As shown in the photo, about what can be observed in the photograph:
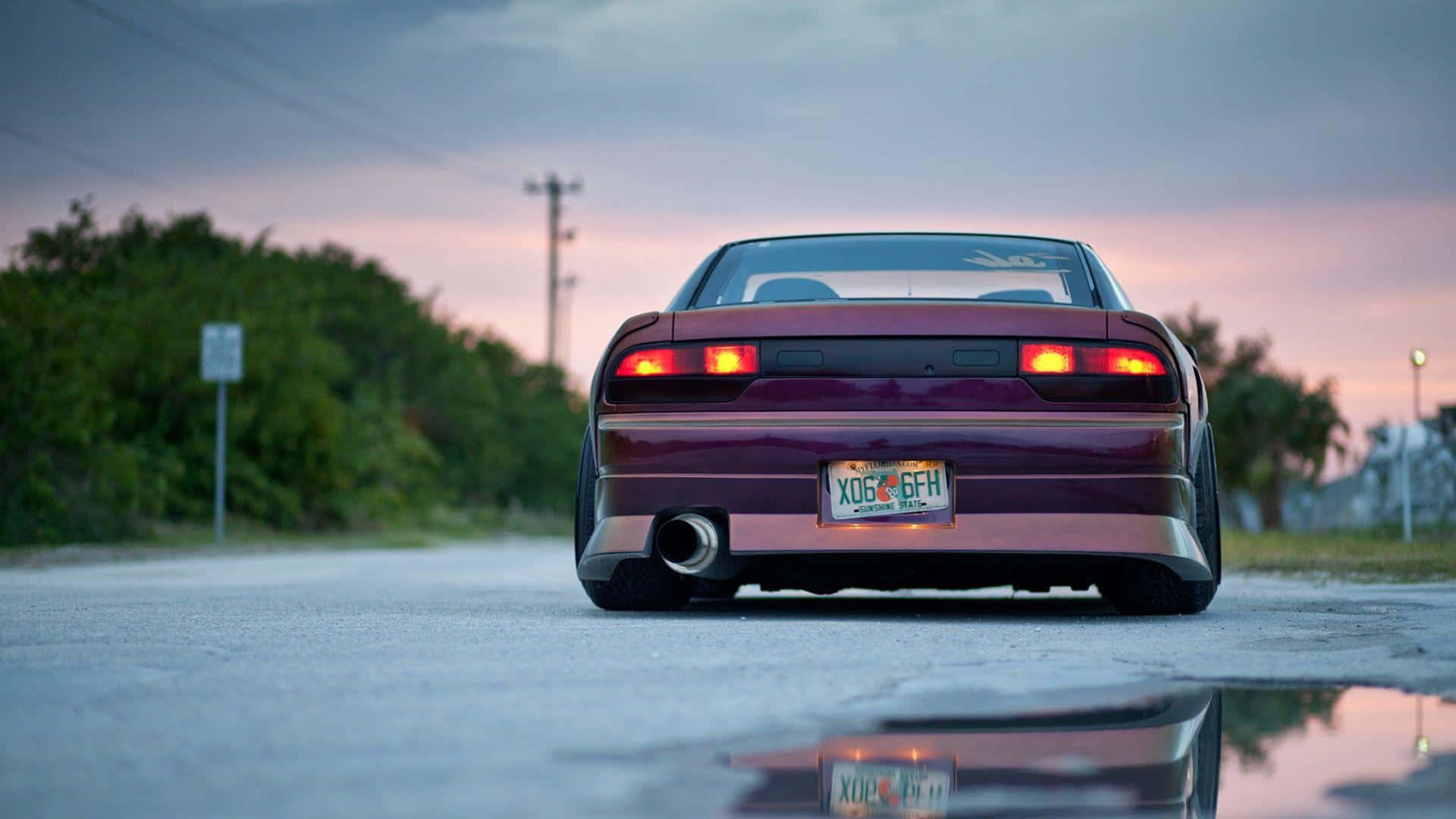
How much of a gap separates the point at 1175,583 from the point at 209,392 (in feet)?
65.5

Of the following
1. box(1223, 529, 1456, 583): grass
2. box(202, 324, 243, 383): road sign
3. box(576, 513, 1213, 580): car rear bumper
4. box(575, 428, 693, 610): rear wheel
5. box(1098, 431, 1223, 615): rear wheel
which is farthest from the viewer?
box(202, 324, 243, 383): road sign

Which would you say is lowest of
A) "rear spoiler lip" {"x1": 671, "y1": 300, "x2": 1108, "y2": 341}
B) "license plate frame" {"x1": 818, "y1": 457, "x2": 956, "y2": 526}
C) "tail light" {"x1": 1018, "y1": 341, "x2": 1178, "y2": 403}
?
"license plate frame" {"x1": 818, "y1": 457, "x2": 956, "y2": 526}

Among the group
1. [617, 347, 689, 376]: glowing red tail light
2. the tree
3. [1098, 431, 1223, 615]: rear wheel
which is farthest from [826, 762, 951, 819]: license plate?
the tree

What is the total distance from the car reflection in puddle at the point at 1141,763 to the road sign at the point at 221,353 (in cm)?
1848

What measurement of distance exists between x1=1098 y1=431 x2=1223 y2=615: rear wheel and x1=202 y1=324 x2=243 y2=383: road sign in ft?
53.5

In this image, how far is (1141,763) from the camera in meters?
3.08

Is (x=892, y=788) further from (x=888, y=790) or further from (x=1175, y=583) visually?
(x=1175, y=583)

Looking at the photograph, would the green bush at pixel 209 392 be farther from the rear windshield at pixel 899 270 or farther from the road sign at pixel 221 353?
the rear windshield at pixel 899 270

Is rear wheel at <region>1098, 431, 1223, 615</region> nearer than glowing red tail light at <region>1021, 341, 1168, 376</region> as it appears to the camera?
No

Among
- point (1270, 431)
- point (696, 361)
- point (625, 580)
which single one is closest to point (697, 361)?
point (696, 361)

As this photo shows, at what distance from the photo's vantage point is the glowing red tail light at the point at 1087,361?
5730 millimetres

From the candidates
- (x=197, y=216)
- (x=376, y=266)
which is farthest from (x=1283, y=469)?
(x=197, y=216)

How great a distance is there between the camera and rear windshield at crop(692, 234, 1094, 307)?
20.9ft

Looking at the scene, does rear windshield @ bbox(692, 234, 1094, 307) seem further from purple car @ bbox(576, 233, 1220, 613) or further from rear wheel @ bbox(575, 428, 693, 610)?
rear wheel @ bbox(575, 428, 693, 610)
